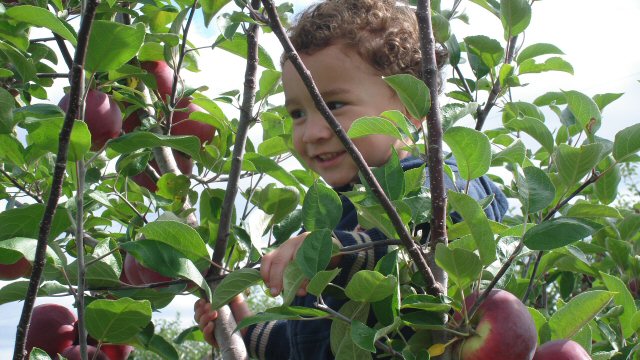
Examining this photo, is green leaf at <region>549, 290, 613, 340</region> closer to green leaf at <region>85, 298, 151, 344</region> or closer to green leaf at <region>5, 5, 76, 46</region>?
green leaf at <region>85, 298, 151, 344</region>

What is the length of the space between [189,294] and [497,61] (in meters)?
0.63

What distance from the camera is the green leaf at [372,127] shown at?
3.13 feet

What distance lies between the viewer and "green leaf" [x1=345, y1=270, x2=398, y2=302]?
86 centimetres

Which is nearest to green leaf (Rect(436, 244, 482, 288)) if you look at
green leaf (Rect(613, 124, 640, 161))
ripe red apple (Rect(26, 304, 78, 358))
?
green leaf (Rect(613, 124, 640, 161))

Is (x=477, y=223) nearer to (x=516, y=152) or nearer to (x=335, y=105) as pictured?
(x=516, y=152)

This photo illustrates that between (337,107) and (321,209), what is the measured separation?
1.92 feet

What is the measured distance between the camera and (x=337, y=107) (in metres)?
1.54

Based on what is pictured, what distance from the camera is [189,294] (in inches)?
50.1

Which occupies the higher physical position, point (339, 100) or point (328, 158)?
point (339, 100)

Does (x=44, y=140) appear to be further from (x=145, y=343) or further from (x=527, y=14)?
(x=527, y=14)

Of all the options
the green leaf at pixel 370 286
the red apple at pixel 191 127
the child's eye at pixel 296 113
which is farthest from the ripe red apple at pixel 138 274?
the green leaf at pixel 370 286

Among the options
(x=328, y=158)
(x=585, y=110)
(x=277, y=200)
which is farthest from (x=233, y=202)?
(x=585, y=110)

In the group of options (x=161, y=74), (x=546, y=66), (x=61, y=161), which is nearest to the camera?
(x=61, y=161)

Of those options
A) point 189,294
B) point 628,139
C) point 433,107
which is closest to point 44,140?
point 189,294
